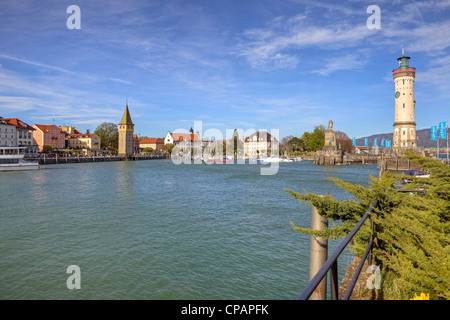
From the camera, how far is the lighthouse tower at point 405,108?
7481cm

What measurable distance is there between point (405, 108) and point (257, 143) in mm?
99805

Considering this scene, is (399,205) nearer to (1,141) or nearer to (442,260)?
(442,260)

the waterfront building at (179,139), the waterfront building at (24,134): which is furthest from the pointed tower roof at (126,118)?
the waterfront building at (179,139)

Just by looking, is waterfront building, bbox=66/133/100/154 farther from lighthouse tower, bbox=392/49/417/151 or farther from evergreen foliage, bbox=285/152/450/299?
evergreen foliage, bbox=285/152/450/299

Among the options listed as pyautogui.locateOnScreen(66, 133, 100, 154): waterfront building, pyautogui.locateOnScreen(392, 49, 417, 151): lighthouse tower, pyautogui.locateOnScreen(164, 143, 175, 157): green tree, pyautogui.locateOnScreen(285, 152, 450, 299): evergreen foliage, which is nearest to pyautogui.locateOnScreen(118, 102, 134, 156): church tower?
pyautogui.locateOnScreen(66, 133, 100, 154): waterfront building

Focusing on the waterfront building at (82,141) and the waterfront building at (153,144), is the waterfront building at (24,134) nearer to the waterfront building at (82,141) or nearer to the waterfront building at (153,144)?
the waterfront building at (82,141)

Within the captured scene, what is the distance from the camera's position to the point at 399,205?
20.6 feet

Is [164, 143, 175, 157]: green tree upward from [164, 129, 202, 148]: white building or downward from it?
downward

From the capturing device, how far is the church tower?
126562 mm

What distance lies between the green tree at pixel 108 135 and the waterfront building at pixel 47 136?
17956 millimetres

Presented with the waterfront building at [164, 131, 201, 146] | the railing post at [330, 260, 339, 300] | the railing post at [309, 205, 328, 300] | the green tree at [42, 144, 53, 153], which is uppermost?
the waterfront building at [164, 131, 201, 146]

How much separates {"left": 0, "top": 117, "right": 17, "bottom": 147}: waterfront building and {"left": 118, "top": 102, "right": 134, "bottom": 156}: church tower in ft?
132
